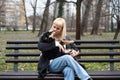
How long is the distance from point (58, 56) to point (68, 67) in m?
0.34


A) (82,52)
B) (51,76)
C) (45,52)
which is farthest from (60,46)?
(82,52)

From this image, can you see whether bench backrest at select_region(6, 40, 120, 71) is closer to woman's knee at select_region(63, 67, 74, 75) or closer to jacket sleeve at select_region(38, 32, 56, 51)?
jacket sleeve at select_region(38, 32, 56, 51)

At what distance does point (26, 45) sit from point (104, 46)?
1.51m

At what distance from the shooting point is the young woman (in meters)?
5.64

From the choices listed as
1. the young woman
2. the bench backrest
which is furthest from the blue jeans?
the bench backrest

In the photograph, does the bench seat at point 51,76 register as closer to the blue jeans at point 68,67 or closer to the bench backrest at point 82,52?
the blue jeans at point 68,67

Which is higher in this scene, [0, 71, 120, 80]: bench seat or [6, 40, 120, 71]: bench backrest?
[6, 40, 120, 71]: bench backrest

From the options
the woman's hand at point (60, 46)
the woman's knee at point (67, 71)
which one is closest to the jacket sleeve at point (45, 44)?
the woman's hand at point (60, 46)

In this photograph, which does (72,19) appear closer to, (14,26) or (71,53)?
(14,26)

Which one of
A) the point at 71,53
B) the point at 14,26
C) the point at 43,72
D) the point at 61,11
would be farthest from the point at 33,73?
the point at 14,26

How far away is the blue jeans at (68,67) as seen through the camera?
559 cm

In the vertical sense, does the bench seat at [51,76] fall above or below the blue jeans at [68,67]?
below

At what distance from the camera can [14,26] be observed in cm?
9262

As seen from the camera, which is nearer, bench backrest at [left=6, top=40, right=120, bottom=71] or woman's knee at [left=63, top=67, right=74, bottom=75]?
woman's knee at [left=63, top=67, right=74, bottom=75]
